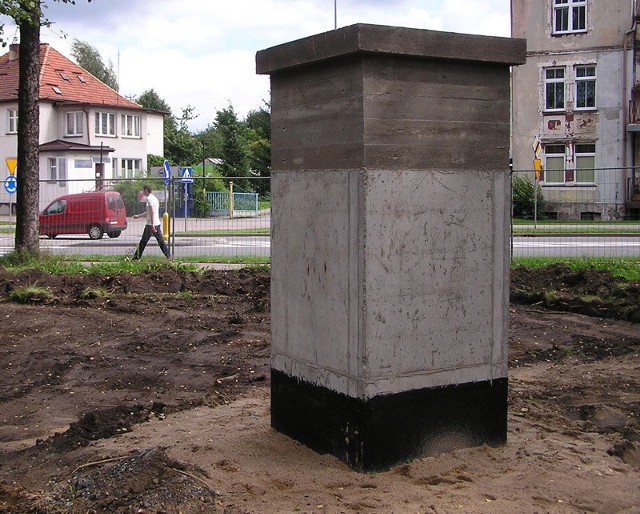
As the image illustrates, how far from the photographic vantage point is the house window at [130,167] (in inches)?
2412

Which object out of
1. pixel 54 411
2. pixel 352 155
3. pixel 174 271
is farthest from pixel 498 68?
pixel 174 271

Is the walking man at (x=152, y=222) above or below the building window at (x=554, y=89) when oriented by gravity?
below

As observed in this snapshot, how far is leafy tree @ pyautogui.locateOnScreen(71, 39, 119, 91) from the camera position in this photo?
3595 inches

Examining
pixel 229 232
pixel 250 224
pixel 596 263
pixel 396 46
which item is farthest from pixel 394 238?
pixel 229 232

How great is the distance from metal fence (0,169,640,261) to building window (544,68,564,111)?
11262 millimetres

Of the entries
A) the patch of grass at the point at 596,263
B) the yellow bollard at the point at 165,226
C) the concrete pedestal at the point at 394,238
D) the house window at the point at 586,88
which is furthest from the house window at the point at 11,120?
the concrete pedestal at the point at 394,238

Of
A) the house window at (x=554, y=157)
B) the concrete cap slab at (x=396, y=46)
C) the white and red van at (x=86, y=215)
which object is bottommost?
the white and red van at (x=86, y=215)

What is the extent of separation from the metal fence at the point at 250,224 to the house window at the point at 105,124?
30664 millimetres

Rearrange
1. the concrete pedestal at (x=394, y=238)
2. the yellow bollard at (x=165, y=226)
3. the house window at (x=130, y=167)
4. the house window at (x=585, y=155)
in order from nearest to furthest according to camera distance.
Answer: the concrete pedestal at (x=394, y=238)
the yellow bollard at (x=165, y=226)
the house window at (x=585, y=155)
the house window at (x=130, y=167)

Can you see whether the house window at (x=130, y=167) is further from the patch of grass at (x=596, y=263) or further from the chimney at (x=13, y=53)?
the patch of grass at (x=596, y=263)

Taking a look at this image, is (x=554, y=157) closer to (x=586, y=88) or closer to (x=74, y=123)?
(x=586, y=88)

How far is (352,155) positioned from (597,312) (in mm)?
6619

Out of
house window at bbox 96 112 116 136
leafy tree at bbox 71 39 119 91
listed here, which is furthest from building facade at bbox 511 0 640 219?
leafy tree at bbox 71 39 119 91

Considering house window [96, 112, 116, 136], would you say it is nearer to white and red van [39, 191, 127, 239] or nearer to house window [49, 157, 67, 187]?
house window [49, 157, 67, 187]
